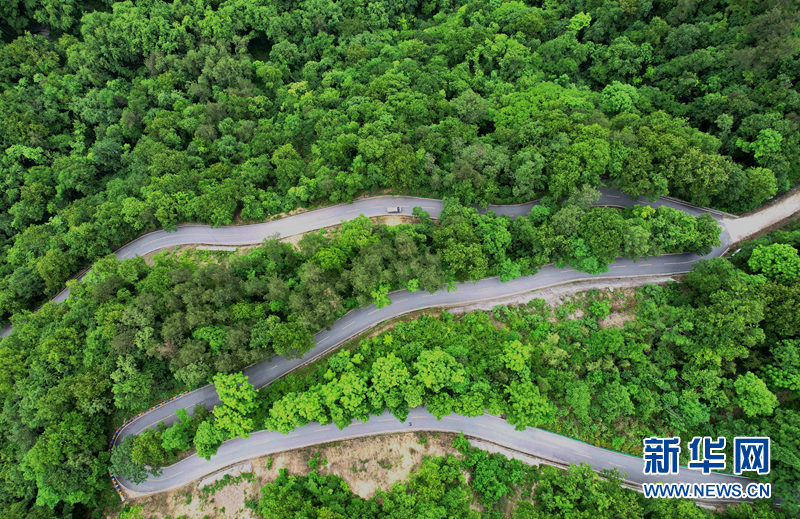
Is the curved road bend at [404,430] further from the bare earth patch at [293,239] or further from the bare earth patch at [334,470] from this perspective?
the bare earth patch at [293,239]

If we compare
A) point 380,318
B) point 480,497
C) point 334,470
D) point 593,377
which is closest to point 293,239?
point 380,318

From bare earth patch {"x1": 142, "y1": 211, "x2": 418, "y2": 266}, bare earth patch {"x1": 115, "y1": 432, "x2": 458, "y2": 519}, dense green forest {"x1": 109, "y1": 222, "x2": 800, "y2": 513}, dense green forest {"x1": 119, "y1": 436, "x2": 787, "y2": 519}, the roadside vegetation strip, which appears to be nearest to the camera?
dense green forest {"x1": 119, "y1": 436, "x2": 787, "y2": 519}

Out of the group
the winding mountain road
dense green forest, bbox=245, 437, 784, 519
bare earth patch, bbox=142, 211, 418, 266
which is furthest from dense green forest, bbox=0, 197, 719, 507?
dense green forest, bbox=245, 437, 784, 519

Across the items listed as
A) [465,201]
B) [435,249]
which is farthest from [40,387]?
[465,201]

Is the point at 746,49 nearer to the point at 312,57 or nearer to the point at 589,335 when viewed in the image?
the point at 589,335

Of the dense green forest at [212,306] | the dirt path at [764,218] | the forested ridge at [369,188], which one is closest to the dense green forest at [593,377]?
the forested ridge at [369,188]

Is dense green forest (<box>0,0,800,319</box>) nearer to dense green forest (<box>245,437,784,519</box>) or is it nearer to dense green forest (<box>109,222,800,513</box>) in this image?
dense green forest (<box>109,222,800,513</box>)
